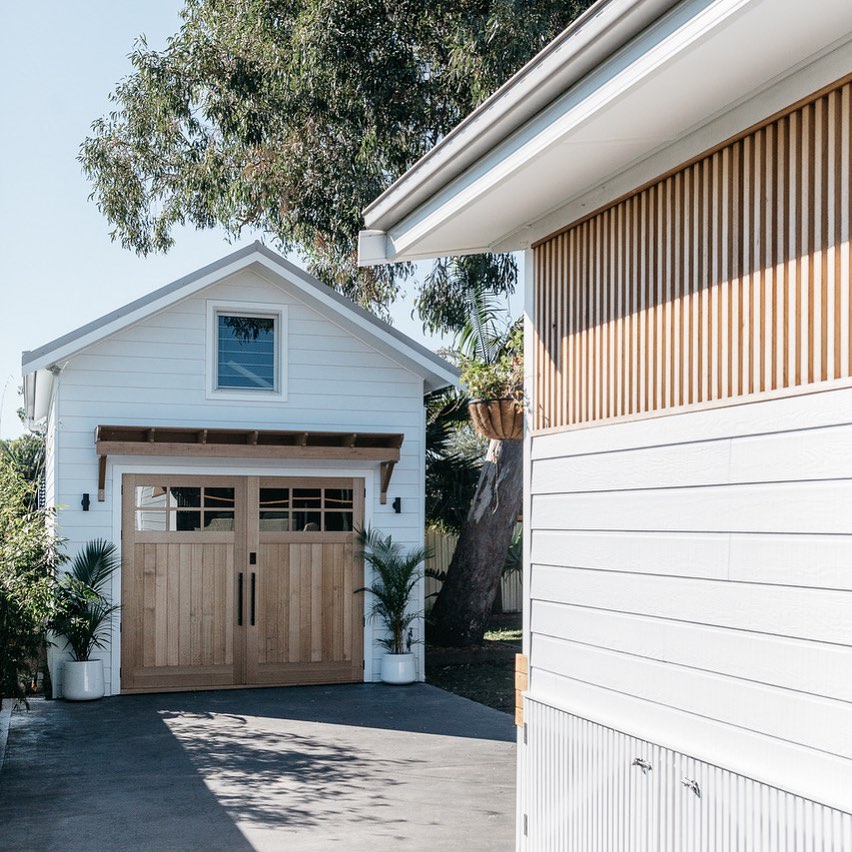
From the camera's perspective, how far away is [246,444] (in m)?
12.0

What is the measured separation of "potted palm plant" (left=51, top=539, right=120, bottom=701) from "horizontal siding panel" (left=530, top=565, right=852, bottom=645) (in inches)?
293

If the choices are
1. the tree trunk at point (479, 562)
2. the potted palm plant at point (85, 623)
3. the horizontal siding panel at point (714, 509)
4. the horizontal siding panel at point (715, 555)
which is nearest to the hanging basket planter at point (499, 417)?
the horizontal siding panel at point (714, 509)

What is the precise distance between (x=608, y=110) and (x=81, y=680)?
9.32 metres

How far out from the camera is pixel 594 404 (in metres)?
4.88

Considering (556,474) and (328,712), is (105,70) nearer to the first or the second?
(328,712)

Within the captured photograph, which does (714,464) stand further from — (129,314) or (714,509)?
(129,314)

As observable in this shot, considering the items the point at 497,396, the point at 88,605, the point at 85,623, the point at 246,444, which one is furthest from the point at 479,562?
the point at 497,396

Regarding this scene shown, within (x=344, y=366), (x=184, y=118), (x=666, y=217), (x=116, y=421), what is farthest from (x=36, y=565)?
(x=184, y=118)

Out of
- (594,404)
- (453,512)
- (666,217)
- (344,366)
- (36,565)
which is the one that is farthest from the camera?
(453,512)

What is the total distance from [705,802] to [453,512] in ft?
42.2

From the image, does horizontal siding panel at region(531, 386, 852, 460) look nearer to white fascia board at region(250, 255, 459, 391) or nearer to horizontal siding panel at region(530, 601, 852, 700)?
horizontal siding panel at region(530, 601, 852, 700)

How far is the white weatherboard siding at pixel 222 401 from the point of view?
466 inches

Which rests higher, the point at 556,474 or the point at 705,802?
the point at 556,474

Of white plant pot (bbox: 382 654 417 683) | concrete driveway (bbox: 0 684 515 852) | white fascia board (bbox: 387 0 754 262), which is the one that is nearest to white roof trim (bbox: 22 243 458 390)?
white plant pot (bbox: 382 654 417 683)
